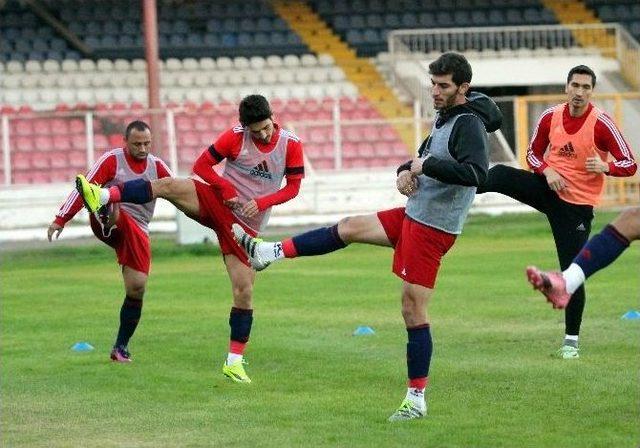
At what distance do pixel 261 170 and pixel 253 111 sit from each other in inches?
25.3

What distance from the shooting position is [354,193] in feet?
97.5

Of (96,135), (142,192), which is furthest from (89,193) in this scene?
(96,135)

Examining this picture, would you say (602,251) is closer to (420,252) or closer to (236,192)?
(420,252)

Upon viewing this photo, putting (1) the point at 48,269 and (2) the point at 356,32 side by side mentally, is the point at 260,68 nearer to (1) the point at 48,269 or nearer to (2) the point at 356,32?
(2) the point at 356,32

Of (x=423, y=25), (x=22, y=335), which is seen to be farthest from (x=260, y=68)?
(x=22, y=335)

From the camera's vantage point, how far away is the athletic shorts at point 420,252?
9188 mm

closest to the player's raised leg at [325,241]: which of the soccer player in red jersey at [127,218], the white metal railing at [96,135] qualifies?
the soccer player in red jersey at [127,218]

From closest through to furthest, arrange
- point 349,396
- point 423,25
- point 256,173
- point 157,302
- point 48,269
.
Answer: point 349,396, point 256,173, point 157,302, point 48,269, point 423,25

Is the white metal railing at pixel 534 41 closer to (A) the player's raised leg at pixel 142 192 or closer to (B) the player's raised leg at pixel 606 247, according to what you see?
(A) the player's raised leg at pixel 142 192

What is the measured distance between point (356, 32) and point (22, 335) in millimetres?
24777

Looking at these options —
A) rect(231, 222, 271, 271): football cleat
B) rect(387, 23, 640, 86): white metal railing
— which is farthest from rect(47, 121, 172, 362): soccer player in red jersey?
rect(387, 23, 640, 86): white metal railing

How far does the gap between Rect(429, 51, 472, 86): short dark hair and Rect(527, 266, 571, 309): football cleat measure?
1391mm

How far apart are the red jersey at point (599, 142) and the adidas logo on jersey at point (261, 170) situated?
80.5 inches

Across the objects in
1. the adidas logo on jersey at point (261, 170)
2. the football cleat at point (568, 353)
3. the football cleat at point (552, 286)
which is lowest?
the football cleat at point (568, 353)
